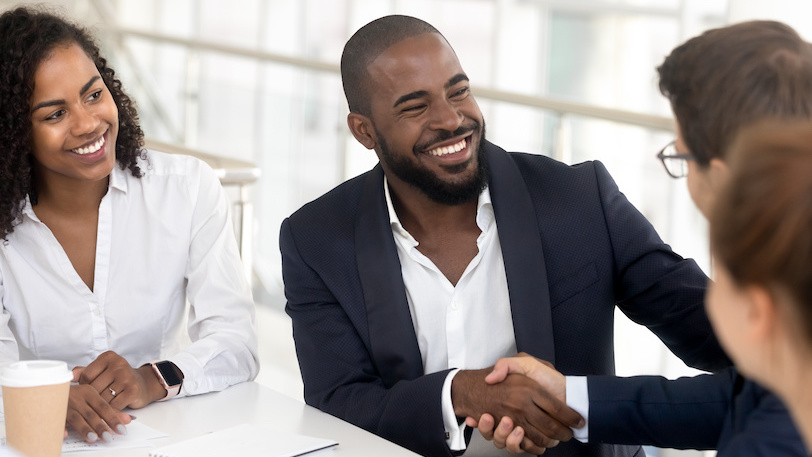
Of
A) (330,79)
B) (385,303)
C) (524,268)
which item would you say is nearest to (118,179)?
(385,303)

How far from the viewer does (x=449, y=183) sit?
6.35 feet

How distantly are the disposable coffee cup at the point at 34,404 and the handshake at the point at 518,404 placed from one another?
0.71 metres

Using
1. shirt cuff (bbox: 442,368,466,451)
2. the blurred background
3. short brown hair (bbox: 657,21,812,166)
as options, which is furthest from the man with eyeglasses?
the blurred background

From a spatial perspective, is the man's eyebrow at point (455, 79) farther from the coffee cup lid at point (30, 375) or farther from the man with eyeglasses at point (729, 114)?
the coffee cup lid at point (30, 375)

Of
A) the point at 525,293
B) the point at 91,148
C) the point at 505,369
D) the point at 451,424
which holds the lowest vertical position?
the point at 451,424

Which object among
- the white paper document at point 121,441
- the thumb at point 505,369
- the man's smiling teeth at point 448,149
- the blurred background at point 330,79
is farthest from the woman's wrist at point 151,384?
the blurred background at point 330,79

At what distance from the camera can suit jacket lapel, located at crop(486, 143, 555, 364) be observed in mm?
1851

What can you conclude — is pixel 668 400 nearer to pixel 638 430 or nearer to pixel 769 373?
pixel 638 430

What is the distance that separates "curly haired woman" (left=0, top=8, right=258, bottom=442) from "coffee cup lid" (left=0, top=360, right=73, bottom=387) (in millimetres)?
510

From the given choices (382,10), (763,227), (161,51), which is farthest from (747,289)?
(161,51)

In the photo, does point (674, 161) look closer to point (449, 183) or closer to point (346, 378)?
point (449, 183)

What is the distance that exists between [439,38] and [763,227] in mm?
1327

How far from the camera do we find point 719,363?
5.92ft

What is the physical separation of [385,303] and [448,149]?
330 mm
